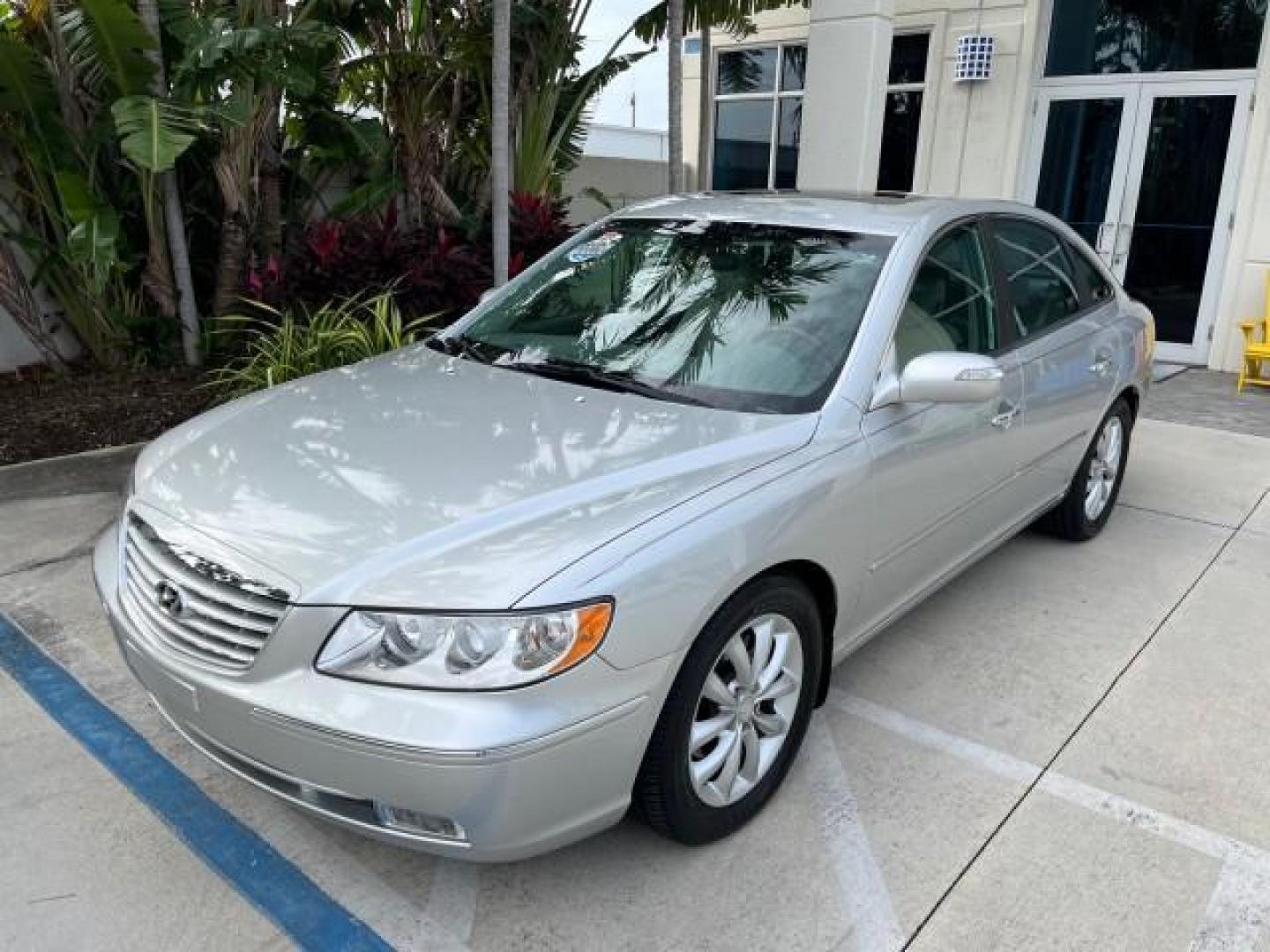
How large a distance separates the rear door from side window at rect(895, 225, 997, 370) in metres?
0.14

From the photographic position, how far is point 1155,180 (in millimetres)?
9305

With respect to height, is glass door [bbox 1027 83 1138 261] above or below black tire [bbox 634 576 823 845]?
above

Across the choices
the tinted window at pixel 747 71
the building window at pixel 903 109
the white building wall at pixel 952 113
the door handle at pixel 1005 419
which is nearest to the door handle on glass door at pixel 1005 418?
the door handle at pixel 1005 419

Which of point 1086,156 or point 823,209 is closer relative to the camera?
point 823,209

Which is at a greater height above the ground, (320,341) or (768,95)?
(768,95)

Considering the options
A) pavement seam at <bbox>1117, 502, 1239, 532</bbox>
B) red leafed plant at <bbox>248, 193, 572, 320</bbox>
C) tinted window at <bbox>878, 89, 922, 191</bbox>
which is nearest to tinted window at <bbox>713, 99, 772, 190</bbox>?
tinted window at <bbox>878, 89, 922, 191</bbox>

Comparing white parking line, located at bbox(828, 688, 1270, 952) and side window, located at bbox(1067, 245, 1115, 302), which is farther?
side window, located at bbox(1067, 245, 1115, 302)

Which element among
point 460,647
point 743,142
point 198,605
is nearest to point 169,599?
point 198,605

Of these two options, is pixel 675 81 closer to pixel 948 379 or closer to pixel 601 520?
pixel 948 379

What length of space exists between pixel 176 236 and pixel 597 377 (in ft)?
15.0

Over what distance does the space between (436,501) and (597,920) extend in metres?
1.08

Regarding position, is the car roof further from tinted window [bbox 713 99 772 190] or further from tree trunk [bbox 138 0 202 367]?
tinted window [bbox 713 99 772 190]

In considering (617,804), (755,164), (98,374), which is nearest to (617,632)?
(617,804)

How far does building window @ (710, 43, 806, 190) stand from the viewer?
38.4ft
